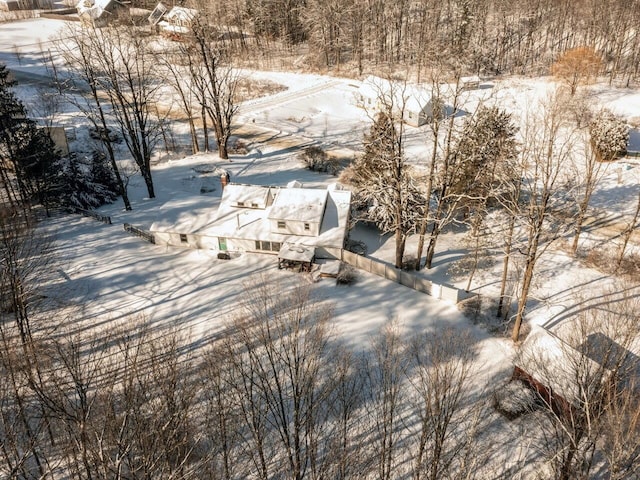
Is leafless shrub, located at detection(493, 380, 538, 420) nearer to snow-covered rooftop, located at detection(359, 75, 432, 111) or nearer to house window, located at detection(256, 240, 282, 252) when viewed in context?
house window, located at detection(256, 240, 282, 252)

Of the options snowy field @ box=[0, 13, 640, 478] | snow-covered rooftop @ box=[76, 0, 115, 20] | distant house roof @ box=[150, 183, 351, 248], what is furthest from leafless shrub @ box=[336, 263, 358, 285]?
snow-covered rooftop @ box=[76, 0, 115, 20]

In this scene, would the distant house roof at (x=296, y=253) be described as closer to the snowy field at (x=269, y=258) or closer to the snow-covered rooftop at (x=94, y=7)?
the snowy field at (x=269, y=258)

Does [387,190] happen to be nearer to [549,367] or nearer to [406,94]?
[549,367]

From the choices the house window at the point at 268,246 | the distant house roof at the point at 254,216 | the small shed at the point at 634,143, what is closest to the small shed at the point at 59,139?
the distant house roof at the point at 254,216

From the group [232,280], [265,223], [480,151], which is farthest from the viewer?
[265,223]

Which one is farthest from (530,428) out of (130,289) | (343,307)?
(130,289)

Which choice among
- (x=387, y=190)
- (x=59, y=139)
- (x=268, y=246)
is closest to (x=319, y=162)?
(x=387, y=190)

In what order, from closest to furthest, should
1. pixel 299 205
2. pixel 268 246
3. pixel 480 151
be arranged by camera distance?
pixel 480 151 → pixel 268 246 → pixel 299 205
